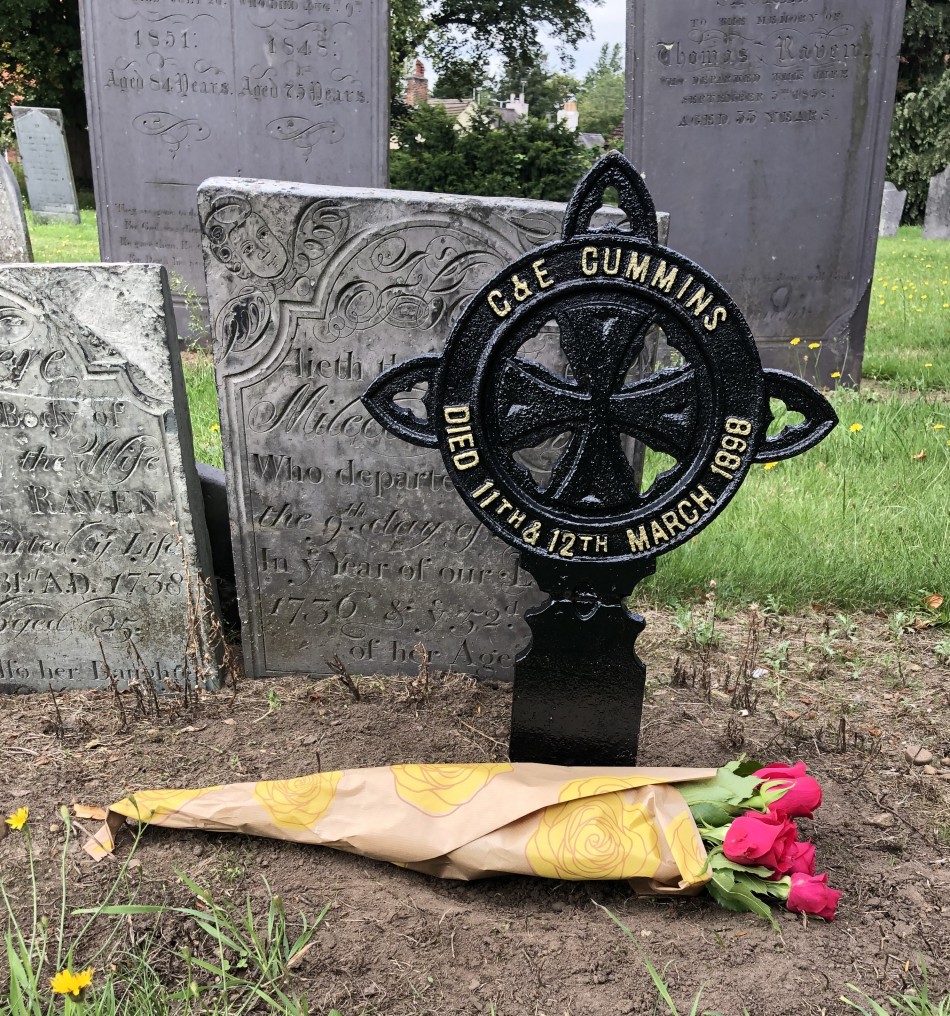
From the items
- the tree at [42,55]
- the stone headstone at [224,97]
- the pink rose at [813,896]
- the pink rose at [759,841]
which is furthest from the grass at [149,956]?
the tree at [42,55]

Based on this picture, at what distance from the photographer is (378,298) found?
9.02ft

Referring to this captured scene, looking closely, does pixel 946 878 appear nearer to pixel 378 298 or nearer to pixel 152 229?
pixel 378 298

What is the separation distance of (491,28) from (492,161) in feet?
58.8

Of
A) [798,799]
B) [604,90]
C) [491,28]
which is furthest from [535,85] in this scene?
[604,90]

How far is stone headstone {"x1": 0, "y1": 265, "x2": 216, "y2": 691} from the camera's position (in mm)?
2656

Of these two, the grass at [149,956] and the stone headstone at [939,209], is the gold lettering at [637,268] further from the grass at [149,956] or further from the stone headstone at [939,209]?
the stone headstone at [939,209]

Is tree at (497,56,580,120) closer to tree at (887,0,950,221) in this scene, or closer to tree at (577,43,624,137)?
tree at (887,0,950,221)

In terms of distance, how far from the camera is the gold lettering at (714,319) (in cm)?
204

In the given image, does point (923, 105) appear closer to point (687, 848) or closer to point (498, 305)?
point (498, 305)

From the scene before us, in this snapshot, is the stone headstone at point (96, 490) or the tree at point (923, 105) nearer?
the stone headstone at point (96, 490)

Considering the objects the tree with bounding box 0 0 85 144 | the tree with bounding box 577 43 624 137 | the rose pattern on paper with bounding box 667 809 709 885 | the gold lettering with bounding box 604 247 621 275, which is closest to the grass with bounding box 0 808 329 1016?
the rose pattern on paper with bounding box 667 809 709 885

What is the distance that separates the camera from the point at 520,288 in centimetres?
206

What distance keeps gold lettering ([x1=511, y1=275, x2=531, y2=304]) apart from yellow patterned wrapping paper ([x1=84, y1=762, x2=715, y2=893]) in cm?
109

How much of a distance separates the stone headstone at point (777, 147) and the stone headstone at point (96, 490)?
4295mm
